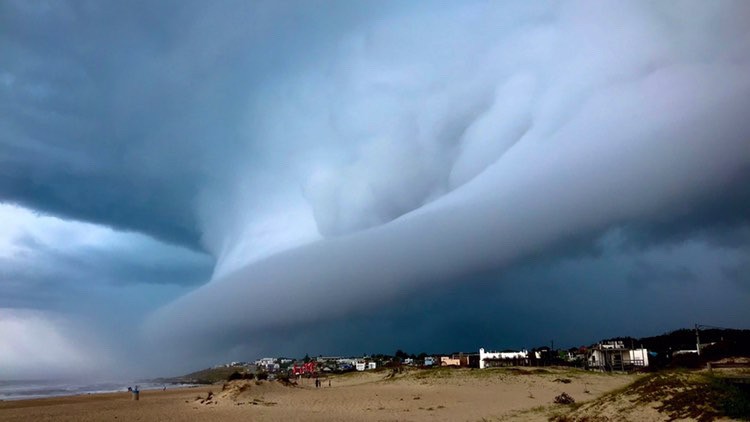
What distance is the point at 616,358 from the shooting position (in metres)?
94.2

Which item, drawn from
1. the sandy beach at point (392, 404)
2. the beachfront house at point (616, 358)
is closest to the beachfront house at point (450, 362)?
the beachfront house at point (616, 358)

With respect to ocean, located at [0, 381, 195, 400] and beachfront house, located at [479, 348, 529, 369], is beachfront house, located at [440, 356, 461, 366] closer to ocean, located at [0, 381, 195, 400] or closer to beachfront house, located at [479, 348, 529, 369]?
beachfront house, located at [479, 348, 529, 369]

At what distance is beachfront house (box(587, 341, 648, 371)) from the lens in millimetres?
87625

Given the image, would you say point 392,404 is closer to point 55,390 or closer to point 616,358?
point 616,358

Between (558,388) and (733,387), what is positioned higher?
(733,387)

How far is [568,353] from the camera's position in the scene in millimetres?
127938

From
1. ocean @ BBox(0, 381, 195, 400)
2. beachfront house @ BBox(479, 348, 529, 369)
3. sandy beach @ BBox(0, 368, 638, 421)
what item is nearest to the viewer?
sandy beach @ BBox(0, 368, 638, 421)

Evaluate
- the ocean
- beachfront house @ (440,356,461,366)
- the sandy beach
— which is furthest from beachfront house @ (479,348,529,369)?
the ocean

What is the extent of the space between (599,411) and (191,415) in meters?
28.0

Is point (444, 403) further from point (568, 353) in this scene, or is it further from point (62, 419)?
point (568, 353)

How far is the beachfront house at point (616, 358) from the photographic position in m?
87.6

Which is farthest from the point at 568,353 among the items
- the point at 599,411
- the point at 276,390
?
the point at 599,411

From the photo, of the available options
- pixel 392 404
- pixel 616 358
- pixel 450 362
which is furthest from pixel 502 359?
pixel 392 404

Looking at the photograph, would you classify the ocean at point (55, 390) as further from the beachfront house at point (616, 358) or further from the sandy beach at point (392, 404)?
the beachfront house at point (616, 358)
